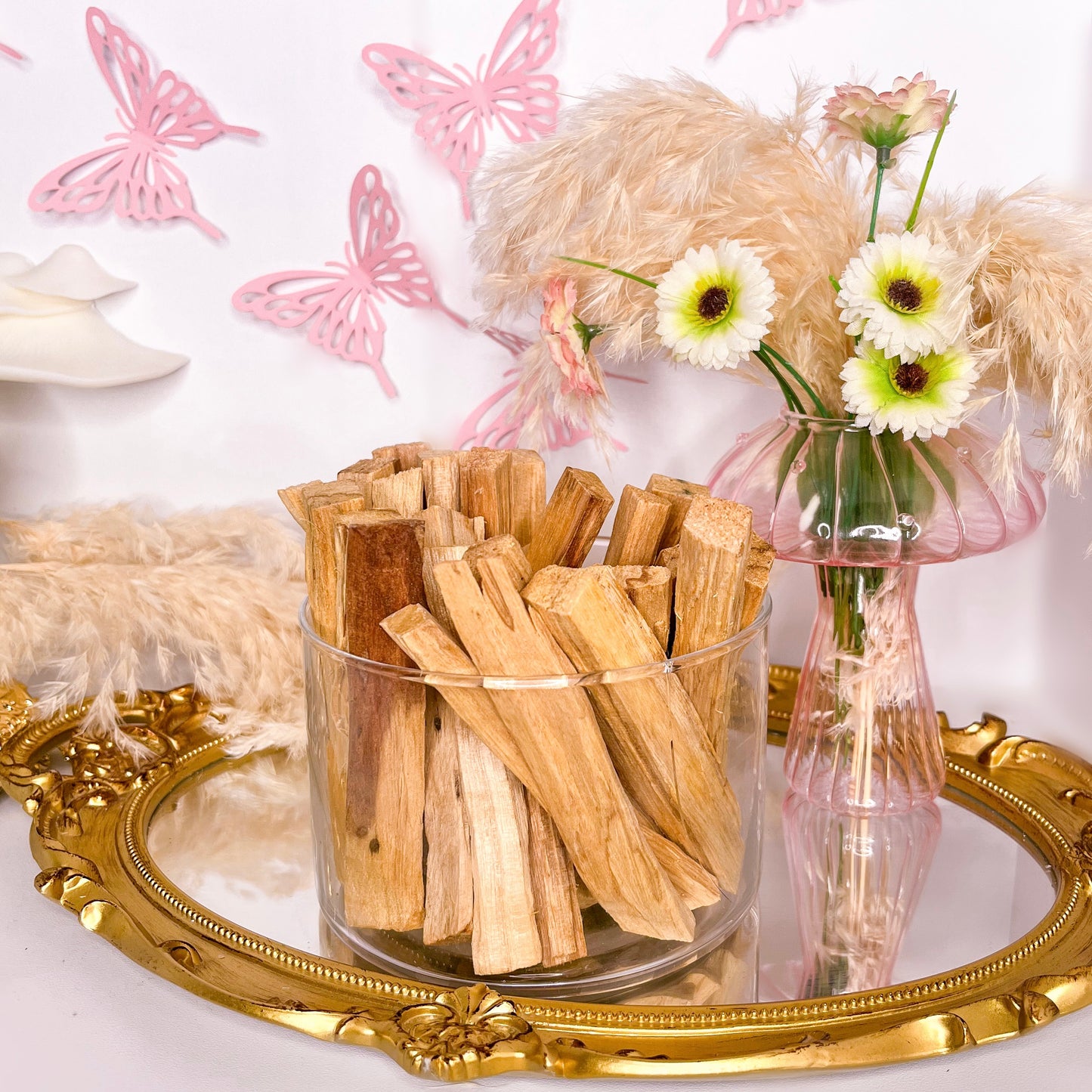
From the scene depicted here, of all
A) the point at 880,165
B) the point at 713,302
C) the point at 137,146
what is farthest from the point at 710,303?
the point at 137,146

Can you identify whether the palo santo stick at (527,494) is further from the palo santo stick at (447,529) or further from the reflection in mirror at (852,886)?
the reflection in mirror at (852,886)

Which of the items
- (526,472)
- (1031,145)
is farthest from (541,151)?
(1031,145)

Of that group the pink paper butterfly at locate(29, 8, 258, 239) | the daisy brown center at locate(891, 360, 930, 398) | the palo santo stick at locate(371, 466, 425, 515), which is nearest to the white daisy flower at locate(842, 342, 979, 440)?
the daisy brown center at locate(891, 360, 930, 398)

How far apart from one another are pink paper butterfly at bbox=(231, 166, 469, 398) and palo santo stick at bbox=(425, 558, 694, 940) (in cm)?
39

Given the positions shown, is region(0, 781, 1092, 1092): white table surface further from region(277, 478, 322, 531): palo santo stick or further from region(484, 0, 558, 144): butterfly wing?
region(484, 0, 558, 144): butterfly wing

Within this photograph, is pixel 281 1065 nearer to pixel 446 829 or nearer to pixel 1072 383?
pixel 446 829

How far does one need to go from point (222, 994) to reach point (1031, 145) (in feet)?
A: 2.21

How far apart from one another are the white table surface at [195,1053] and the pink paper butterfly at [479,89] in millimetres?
516

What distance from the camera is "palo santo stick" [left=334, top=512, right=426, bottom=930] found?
1.58 feet

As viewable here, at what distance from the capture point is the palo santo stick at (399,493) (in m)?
0.54

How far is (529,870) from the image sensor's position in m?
0.50

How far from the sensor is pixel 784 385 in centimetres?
61

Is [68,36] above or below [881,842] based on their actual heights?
above

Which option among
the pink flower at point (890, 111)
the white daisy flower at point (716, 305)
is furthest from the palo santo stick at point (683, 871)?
the pink flower at point (890, 111)
